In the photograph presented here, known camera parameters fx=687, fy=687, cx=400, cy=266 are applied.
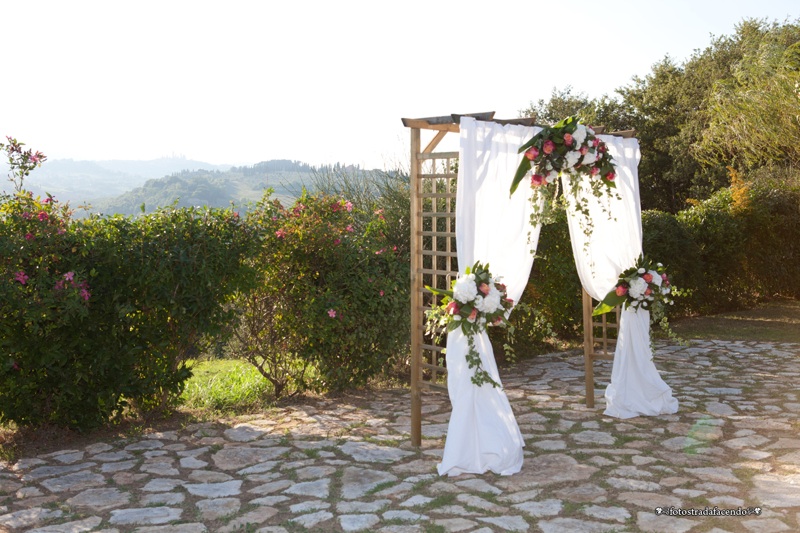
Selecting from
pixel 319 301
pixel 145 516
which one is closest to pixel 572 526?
pixel 145 516

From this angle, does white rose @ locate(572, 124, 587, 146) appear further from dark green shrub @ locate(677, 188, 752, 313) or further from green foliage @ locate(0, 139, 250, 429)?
dark green shrub @ locate(677, 188, 752, 313)

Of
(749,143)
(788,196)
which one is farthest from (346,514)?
(788,196)

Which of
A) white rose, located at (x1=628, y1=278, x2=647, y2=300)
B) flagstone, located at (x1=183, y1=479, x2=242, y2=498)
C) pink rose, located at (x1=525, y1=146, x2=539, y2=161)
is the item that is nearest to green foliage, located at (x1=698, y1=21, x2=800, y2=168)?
white rose, located at (x1=628, y1=278, x2=647, y2=300)

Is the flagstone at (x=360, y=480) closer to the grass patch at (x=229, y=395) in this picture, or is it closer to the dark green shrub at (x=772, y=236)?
the grass patch at (x=229, y=395)

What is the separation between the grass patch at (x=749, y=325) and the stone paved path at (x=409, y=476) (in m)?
3.67

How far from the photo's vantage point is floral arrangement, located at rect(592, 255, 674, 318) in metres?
6.00

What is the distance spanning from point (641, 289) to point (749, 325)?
6053 mm

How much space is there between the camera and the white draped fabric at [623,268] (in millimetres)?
5898

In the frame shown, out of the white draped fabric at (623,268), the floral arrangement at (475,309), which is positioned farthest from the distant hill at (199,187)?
the floral arrangement at (475,309)

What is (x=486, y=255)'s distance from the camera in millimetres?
4805

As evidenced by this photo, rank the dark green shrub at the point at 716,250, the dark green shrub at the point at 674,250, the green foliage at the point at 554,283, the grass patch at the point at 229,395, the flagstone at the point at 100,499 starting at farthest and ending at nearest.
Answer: the dark green shrub at the point at 716,250 → the dark green shrub at the point at 674,250 → the green foliage at the point at 554,283 → the grass patch at the point at 229,395 → the flagstone at the point at 100,499

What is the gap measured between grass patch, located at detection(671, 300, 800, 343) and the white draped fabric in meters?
4.28

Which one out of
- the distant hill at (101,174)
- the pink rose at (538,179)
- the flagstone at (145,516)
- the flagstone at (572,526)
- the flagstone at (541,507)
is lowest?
the flagstone at (145,516)

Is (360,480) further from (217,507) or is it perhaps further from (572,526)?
(572,526)
